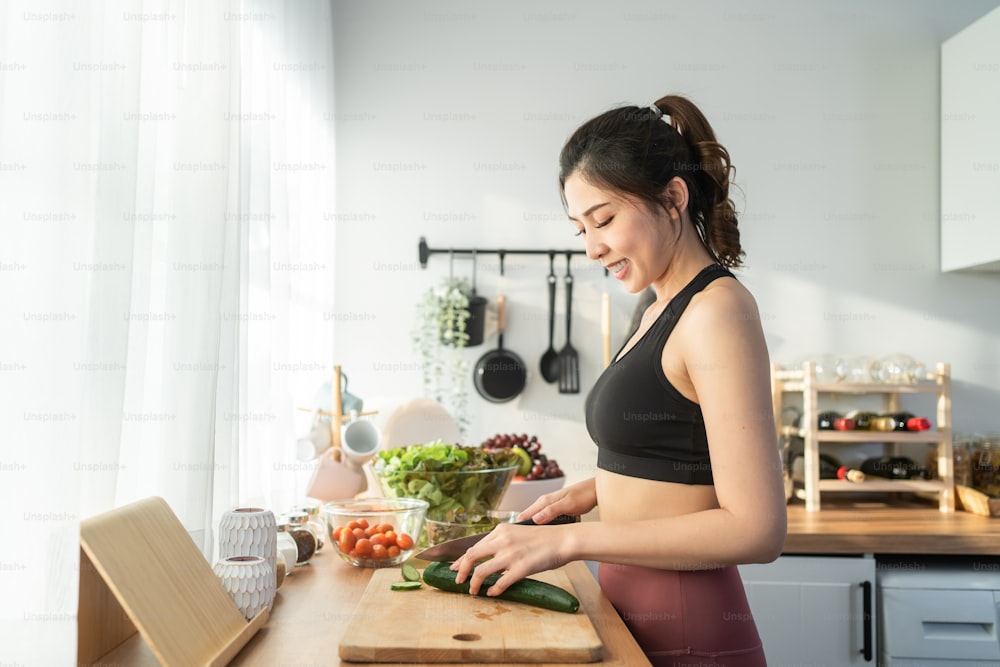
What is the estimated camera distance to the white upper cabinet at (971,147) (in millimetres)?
2631

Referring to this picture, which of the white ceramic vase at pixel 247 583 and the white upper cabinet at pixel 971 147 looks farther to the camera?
the white upper cabinet at pixel 971 147

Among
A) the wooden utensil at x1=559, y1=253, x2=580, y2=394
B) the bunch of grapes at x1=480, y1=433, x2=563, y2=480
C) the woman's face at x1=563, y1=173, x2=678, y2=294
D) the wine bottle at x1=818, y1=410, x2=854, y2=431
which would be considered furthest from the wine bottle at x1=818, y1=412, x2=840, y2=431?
the woman's face at x1=563, y1=173, x2=678, y2=294

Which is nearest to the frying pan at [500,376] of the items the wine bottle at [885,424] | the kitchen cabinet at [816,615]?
the kitchen cabinet at [816,615]

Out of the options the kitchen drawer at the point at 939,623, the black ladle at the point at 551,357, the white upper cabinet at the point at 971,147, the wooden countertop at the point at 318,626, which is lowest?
the kitchen drawer at the point at 939,623

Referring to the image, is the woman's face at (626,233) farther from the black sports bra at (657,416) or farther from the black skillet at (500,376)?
the black skillet at (500,376)

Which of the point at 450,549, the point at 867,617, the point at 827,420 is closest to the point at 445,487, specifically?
the point at 450,549

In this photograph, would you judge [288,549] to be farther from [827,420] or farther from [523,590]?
[827,420]

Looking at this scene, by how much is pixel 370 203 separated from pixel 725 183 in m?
1.93

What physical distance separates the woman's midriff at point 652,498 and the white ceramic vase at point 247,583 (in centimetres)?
47

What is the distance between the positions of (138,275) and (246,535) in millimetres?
394

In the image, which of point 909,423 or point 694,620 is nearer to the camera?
point 694,620

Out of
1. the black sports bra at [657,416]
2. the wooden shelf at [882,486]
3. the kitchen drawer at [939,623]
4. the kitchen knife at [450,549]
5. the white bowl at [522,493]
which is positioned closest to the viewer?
the black sports bra at [657,416]

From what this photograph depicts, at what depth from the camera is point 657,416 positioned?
109 centimetres

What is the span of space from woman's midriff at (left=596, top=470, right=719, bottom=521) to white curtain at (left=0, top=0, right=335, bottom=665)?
637 mm
